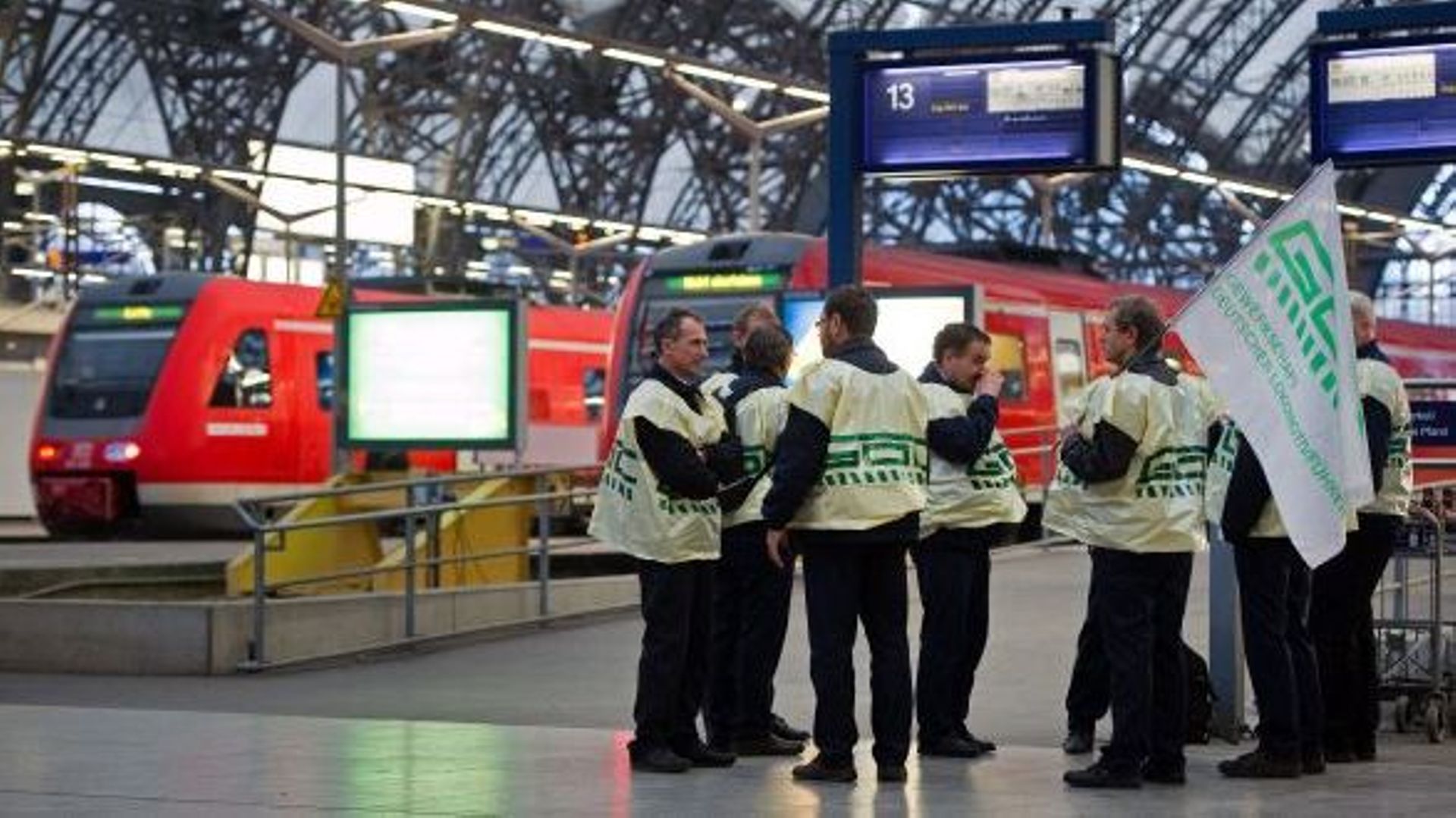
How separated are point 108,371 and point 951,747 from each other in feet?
77.7

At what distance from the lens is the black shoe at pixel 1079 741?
42.2ft

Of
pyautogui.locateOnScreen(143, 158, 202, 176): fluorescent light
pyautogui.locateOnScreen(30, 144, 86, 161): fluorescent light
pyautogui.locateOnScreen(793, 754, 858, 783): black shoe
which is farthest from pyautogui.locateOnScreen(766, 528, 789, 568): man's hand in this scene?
pyautogui.locateOnScreen(143, 158, 202, 176): fluorescent light

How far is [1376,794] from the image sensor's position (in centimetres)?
1130

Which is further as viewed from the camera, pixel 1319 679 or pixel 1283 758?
pixel 1319 679

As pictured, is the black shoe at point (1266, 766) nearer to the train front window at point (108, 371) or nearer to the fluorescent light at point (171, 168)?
the train front window at point (108, 371)

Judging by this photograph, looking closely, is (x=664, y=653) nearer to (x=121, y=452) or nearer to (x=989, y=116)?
(x=989, y=116)

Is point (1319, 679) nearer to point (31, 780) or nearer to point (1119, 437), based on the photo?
point (1119, 437)

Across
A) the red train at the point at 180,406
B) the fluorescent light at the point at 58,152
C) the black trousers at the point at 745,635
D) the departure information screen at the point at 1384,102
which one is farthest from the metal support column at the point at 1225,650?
the fluorescent light at the point at 58,152

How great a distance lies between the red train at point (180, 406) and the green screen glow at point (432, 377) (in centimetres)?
1024

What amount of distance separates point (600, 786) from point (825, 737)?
890 mm

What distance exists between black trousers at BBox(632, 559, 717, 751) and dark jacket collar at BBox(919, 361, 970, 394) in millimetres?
1516

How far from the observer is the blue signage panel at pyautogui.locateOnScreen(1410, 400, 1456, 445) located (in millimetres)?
14666

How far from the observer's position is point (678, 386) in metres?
12.3

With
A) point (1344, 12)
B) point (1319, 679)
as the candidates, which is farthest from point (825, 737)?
point (1344, 12)
